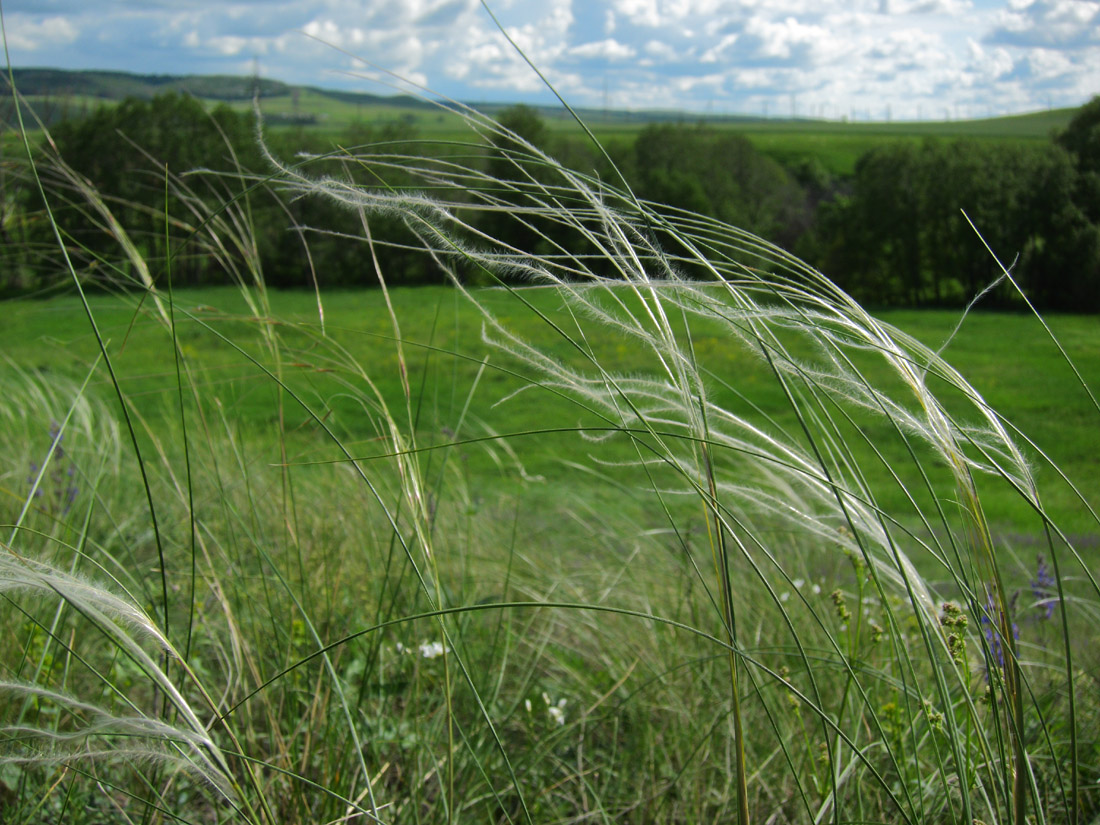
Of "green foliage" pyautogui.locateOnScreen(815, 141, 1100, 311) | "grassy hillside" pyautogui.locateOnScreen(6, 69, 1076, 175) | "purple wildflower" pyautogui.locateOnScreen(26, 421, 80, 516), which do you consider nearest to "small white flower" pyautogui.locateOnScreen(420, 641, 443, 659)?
"grassy hillside" pyautogui.locateOnScreen(6, 69, 1076, 175)

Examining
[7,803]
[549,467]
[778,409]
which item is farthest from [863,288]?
[7,803]

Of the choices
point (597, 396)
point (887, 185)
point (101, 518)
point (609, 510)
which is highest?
point (887, 185)

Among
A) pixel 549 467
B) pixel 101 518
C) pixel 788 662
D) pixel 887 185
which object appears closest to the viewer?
pixel 788 662

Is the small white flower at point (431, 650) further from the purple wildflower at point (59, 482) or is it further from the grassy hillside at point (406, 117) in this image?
the purple wildflower at point (59, 482)

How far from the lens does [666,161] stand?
20.9 meters

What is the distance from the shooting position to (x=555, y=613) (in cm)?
218

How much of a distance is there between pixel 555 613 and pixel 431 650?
0.44 meters

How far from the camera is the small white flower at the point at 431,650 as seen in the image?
5.90ft

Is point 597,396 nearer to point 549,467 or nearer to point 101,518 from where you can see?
point 101,518

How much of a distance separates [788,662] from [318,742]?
1.10m

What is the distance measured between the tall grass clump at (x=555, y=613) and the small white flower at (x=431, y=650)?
0.05 meters

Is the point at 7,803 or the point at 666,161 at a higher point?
the point at 666,161

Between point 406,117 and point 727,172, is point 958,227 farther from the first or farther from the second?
point 406,117

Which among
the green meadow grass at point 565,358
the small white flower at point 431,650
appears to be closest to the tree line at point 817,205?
the green meadow grass at point 565,358
